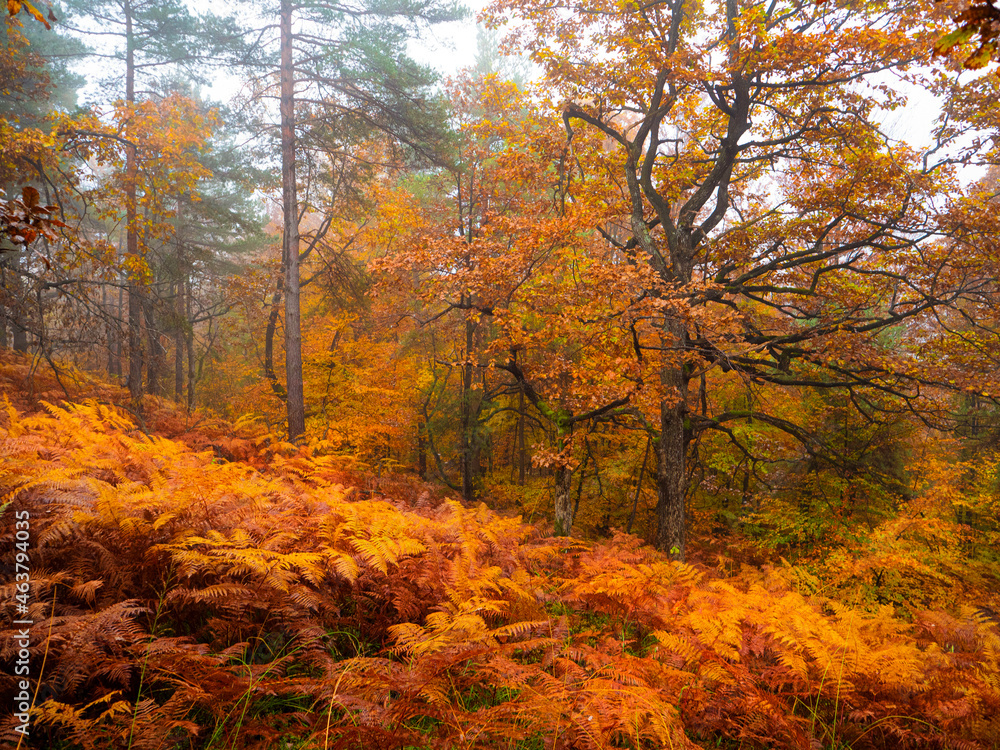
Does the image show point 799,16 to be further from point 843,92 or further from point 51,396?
point 51,396

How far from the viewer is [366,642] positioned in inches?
128

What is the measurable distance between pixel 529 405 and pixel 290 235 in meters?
7.24

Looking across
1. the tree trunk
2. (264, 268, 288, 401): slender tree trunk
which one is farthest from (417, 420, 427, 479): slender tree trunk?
the tree trunk

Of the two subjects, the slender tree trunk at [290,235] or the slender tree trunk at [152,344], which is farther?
the slender tree trunk at [290,235]

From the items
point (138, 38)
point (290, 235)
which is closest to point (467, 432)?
point (290, 235)

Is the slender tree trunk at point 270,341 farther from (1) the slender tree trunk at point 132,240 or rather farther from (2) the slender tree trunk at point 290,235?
(1) the slender tree trunk at point 132,240

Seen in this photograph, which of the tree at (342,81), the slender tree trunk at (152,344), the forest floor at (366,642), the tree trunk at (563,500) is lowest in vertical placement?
the tree trunk at (563,500)

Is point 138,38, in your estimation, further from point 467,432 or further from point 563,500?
point 563,500

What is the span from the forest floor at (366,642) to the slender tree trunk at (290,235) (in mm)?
5439

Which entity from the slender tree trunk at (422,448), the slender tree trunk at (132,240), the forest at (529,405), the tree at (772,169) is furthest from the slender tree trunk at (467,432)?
the slender tree trunk at (132,240)

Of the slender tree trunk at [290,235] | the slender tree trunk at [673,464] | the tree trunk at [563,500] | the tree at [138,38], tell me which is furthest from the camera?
the tree at [138,38]

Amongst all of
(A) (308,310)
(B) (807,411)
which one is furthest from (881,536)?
(A) (308,310)

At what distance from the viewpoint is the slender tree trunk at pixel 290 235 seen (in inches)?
395

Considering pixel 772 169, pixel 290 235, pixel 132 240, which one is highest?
pixel 772 169
